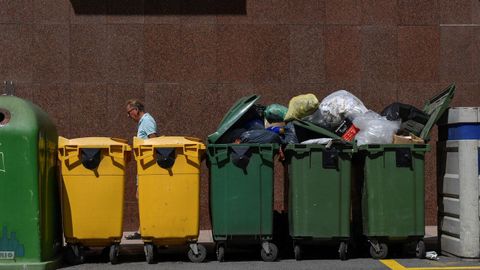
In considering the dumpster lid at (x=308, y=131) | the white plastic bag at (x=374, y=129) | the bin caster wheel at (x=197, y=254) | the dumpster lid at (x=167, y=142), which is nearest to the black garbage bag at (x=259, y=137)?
the dumpster lid at (x=308, y=131)

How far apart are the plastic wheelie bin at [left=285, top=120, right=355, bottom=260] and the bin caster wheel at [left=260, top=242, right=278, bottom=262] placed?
24cm

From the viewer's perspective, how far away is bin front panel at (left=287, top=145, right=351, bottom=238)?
22.9ft

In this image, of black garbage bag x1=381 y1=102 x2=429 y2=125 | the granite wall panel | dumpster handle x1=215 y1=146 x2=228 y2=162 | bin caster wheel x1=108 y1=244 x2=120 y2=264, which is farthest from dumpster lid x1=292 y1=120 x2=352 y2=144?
the granite wall panel

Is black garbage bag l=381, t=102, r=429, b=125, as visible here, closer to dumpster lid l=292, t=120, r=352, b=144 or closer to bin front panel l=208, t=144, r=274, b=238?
dumpster lid l=292, t=120, r=352, b=144

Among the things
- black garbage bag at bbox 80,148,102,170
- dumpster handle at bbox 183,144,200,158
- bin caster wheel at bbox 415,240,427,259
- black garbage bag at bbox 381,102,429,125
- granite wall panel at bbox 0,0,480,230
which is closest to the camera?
black garbage bag at bbox 80,148,102,170

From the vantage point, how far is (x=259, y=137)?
7.06 metres

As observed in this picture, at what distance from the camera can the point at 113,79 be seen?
9.88m

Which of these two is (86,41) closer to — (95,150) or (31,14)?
(31,14)

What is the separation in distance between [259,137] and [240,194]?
2.05ft

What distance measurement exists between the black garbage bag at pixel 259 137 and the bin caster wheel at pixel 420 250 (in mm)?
1861

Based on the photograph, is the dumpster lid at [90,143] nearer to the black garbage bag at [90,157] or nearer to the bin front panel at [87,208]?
the black garbage bag at [90,157]

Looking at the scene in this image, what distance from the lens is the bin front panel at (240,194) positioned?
6961 mm

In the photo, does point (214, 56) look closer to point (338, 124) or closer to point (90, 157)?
point (338, 124)

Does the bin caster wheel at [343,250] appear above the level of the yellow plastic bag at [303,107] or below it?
below
